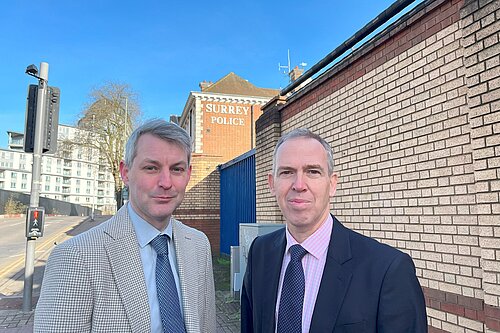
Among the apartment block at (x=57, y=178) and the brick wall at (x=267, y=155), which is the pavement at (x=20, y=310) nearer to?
the brick wall at (x=267, y=155)

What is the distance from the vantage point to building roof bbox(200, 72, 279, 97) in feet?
80.2

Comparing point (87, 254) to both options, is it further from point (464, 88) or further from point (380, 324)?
point (464, 88)

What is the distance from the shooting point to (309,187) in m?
1.54

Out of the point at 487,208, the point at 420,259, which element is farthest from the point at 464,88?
the point at 420,259

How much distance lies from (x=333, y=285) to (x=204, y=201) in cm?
1137

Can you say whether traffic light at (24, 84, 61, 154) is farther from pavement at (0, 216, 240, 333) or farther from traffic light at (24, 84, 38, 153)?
pavement at (0, 216, 240, 333)

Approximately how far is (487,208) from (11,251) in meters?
15.0

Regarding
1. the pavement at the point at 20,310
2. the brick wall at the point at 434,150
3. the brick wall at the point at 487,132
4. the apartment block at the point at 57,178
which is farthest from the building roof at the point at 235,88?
the apartment block at the point at 57,178

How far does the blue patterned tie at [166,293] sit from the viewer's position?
147cm

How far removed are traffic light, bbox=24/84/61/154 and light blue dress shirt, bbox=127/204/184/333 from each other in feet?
18.0

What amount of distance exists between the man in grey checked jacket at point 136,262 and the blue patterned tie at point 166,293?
0.08 feet

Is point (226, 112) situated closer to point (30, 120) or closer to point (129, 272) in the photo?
point (30, 120)

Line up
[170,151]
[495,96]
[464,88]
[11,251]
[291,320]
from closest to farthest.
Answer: [291,320] → [170,151] → [495,96] → [464,88] → [11,251]

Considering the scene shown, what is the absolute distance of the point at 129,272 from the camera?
57.4 inches
